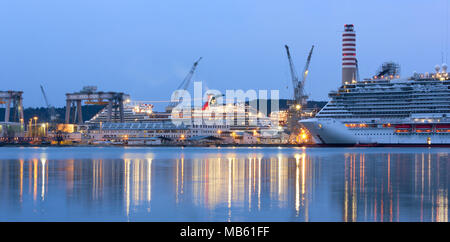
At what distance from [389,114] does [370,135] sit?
12.9ft

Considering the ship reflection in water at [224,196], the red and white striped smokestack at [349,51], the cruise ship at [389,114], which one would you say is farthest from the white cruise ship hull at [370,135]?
the ship reflection in water at [224,196]

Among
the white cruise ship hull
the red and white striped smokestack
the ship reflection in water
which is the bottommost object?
the ship reflection in water

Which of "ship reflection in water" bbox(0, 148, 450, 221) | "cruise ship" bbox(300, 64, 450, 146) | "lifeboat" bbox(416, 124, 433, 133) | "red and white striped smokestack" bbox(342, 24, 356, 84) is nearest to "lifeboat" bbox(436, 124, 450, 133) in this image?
"cruise ship" bbox(300, 64, 450, 146)

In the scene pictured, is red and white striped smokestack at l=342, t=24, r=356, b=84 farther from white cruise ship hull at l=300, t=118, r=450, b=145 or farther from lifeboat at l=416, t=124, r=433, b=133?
lifeboat at l=416, t=124, r=433, b=133

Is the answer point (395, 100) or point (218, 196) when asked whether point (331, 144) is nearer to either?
point (395, 100)

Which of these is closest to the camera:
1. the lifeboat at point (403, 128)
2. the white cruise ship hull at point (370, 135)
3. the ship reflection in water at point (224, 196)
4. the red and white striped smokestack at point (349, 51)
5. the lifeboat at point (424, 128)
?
the ship reflection in water at point (224, 196)

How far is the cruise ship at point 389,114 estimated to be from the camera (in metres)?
76.1

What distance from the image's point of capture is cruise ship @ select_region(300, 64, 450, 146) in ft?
250

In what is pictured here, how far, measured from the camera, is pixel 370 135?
77000 mm

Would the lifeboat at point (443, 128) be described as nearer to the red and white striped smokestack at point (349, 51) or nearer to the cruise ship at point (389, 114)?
the cruise ship at point (389, 114)

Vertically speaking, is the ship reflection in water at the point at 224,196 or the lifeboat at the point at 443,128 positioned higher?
the lifeboat at the point at 443,128

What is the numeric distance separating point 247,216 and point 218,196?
468 cm

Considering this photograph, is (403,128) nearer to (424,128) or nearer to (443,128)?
(424,128)
